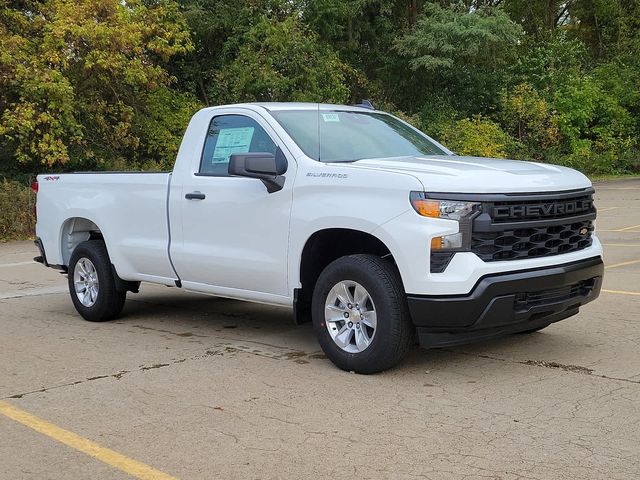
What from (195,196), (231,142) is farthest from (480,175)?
(195,196)

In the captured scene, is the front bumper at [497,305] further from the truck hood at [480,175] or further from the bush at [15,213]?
the bush at [15,213]

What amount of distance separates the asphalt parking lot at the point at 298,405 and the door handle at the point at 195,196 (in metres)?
1.28

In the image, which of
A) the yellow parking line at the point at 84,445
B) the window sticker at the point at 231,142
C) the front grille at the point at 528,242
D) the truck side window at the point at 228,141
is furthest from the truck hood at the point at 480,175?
the yellow parking line at the point at 84,445

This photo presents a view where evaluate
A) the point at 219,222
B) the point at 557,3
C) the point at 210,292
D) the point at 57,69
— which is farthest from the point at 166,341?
the point at 557,3

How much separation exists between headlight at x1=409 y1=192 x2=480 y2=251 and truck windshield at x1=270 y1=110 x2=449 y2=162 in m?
1.20

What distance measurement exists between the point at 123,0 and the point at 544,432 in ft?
69.5

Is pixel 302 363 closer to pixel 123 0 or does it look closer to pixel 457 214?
pixel 457 214

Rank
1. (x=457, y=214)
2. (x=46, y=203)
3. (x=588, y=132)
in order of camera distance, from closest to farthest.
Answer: (x=457, y=214) < (x=46, y=203) < (x=588, y=132)

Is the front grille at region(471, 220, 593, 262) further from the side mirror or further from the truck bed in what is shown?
the truck bed

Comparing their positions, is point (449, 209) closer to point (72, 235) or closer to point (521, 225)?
point (521, 225)

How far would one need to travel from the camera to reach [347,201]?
18.6 ft

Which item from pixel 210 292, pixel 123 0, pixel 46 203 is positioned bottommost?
pixel 210 292

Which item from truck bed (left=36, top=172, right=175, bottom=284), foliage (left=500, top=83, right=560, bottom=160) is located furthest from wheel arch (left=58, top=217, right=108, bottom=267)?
foliage (left=500, top=83, right=560, bottom=160)

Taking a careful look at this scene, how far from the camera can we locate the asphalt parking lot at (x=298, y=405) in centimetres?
407
